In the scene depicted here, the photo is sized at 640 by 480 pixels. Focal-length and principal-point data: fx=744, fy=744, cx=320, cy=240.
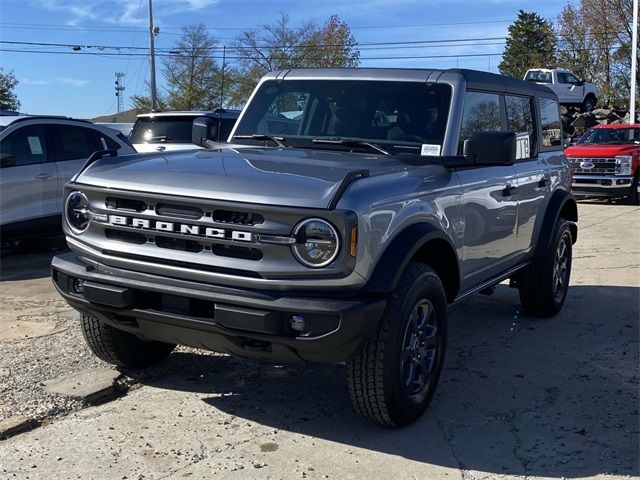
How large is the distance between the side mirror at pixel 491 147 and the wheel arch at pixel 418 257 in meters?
0.58

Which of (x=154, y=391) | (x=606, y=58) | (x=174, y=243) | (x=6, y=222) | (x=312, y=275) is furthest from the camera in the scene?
(x=606, y=58)

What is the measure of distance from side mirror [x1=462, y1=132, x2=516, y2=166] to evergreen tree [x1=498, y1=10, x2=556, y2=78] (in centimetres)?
6370

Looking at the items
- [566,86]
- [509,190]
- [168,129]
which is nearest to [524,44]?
[566,86]

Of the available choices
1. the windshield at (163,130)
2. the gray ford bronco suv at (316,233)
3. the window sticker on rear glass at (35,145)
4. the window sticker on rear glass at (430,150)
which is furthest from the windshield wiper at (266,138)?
the windshield at (163,130)

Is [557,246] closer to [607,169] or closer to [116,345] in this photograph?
[116,345]

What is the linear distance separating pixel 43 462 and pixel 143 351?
1.32 meters

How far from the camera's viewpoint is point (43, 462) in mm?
3670

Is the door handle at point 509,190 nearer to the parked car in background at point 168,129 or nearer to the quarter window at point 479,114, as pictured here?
the quarter window at point 479,114

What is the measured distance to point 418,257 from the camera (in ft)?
13.9

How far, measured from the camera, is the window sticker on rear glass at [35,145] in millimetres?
9203

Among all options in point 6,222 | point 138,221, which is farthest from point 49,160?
point 138,221

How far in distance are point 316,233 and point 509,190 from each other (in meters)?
2.45

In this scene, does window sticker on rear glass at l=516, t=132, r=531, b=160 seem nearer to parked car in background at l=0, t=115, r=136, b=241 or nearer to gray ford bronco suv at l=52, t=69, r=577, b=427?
gray ford bronco suv at l=52, t=69, r=577, b=427

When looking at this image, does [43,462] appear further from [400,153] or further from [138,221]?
[400,153]
